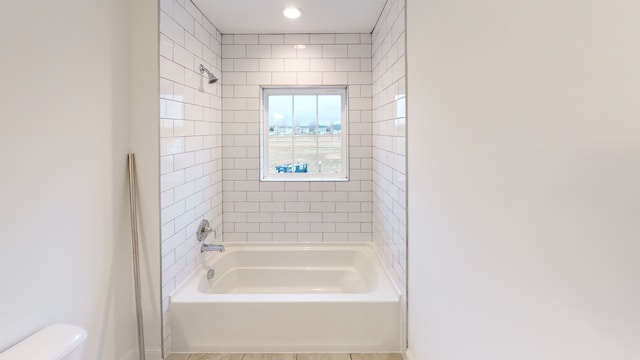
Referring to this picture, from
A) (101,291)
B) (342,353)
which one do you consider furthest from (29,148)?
(342,353)

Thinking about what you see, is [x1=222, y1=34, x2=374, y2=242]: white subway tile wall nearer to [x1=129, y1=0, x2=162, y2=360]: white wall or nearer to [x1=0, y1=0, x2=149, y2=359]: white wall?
[x1=129, y1=0, x2=162, y2=360]: white wall

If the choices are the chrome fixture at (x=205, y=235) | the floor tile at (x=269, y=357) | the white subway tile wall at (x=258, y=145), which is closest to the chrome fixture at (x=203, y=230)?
the chrome fixture at (x=205, y=235)

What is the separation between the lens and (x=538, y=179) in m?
0.85

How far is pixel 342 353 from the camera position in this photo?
2330mm

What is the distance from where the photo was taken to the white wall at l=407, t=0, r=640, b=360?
0.63 metres

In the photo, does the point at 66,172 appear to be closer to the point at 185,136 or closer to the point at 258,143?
the point at 185,136

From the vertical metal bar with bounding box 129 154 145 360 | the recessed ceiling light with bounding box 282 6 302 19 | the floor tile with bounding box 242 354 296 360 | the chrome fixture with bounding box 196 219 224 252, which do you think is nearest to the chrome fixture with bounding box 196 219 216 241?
the chrome fixture with bounding box 196 219 224 252

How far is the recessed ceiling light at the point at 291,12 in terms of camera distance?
2732 mm

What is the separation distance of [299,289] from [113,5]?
8.16ft

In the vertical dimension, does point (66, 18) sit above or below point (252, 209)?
above

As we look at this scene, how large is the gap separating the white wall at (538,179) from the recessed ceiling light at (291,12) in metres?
1.50

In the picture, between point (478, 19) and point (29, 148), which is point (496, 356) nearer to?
point (478, 19)

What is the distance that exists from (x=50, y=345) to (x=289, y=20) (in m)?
2.60

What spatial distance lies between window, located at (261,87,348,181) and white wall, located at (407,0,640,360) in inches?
A: 77.6
